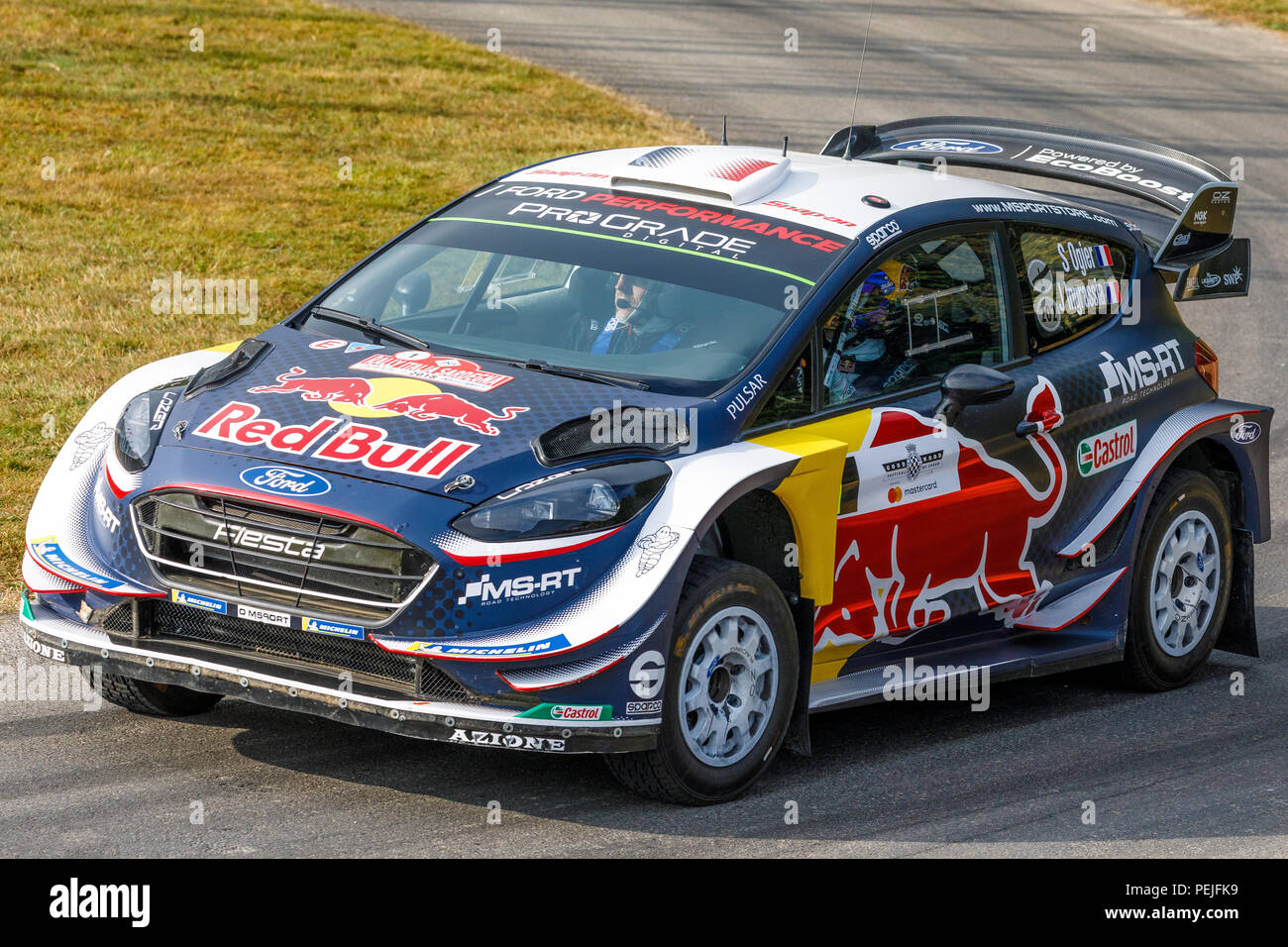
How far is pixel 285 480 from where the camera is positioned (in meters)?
5.02

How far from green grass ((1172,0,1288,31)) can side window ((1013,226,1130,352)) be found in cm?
2001

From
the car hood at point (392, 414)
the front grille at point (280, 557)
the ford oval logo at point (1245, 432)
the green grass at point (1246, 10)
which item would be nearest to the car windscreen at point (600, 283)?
the car hood at point (392, 414)

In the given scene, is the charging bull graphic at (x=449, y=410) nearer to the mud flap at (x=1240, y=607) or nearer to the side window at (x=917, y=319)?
the side window at (x=917, y=319)

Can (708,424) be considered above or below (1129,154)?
below

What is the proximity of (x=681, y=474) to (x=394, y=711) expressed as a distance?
107cm

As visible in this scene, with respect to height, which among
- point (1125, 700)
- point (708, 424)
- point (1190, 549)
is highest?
point (708, 424)

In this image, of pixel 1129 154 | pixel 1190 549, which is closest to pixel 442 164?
pixel 1129 154

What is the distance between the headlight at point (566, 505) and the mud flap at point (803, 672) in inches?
27.8

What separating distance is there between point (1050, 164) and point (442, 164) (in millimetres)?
8804

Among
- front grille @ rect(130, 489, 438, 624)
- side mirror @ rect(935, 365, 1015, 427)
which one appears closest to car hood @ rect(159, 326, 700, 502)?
front grille @ rect(130, 489, 438, 624)

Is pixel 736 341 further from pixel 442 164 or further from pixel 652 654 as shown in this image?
pixel 442 164

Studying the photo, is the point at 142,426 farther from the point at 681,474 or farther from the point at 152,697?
the point at 681,474

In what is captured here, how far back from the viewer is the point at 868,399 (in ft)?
19.4
